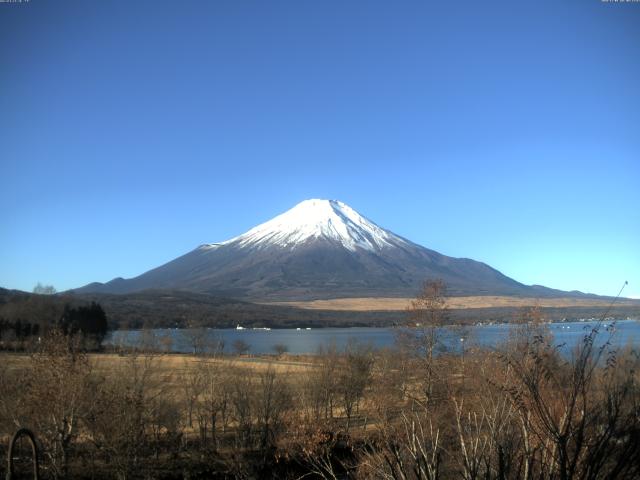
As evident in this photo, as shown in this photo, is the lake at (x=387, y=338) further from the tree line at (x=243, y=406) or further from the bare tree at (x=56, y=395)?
Answer: the bare tree at (x=56, y=395)

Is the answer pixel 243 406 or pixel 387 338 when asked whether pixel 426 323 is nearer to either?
pixel 243 406

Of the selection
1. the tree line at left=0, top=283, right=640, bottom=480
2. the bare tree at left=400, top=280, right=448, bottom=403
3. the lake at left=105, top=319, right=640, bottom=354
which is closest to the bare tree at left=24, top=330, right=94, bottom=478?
the tree line at left=0, top=283, right=640, bottom=480

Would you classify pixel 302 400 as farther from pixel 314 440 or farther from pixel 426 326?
pixel 314 440

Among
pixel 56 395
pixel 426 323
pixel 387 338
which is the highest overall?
pixel 426 323

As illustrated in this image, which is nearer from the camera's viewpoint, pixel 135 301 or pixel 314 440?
pixel 314 440

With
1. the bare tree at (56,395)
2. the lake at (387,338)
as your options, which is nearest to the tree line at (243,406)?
the bare tree at (56,395)

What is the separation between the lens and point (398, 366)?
30.6 meters

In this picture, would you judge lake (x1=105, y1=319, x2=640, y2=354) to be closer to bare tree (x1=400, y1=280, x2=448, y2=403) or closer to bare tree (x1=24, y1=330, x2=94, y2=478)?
bare tree (x1=400, y1=280, x2=448, y2=403)

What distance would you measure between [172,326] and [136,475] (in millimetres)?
134081

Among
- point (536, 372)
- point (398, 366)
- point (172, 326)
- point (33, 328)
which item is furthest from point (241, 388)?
point (172, 326)

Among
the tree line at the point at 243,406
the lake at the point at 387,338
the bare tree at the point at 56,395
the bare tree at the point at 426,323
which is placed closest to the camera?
the bare tree at the point at 56,395

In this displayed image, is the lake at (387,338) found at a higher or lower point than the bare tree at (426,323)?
lower

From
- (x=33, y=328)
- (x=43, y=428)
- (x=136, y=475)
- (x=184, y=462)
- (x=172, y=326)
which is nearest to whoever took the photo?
(x=43, y=428)

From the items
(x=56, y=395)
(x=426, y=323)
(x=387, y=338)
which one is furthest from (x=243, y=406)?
(x=387, y=338)
